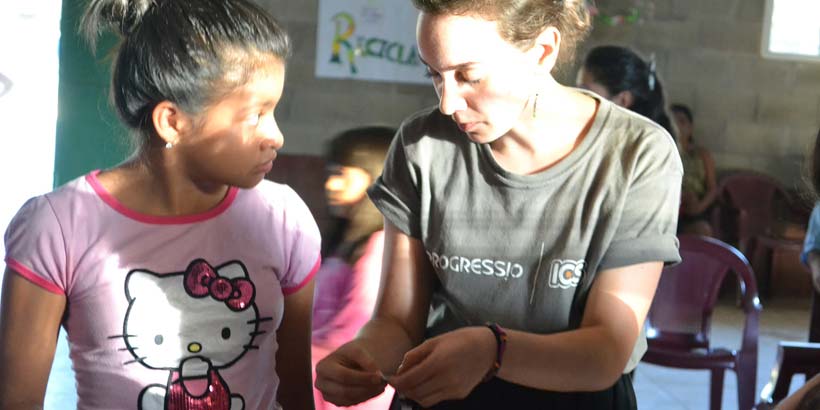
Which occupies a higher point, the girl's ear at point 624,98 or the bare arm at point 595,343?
the girl's ear at point 624,98

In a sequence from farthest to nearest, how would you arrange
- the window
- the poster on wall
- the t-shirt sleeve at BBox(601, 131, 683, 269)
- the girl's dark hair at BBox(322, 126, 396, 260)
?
the window → the poster on wall → the girl's dark hair at BBox(322, 126, 396, 260) → the t-shirt sleeve at BBox(601, 131, 683, 269)

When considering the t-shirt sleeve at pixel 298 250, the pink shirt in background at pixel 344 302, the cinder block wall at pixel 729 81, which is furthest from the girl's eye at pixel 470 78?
the cinder block wall at pixel 729 81

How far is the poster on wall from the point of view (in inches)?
240

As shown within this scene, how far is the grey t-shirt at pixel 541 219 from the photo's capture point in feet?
4.61

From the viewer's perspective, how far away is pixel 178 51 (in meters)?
1.42

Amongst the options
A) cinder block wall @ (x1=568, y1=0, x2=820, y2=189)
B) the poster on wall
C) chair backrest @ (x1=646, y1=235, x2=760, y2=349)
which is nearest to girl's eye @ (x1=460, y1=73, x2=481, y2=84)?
chair backrest @ (x1=646, y1=235, x2=760, y2=349)

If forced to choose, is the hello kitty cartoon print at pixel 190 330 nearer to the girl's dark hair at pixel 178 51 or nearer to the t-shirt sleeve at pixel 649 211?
the girl's dark hair at pixel 178 51

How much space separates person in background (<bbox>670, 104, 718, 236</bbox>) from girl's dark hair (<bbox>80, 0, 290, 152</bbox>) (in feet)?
16.7

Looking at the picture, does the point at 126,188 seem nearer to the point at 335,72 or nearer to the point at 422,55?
the point at 422,55

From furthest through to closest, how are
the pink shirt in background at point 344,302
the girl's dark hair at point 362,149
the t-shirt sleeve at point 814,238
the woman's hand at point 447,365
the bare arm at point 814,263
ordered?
the t-shirt sleeve at point 814,238 < the bare arm at point 814,263 < the girl's dark hair at point 362,149 < the pink shirt in background at point 344,302 < the woman's hand at point 447,365

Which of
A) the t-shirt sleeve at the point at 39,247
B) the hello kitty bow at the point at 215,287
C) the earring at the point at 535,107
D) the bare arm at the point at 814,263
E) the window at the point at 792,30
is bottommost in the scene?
the bare arm at the point at 814,263

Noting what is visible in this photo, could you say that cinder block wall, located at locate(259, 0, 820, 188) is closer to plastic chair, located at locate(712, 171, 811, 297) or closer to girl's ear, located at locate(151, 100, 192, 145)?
plastic chair, located at locate(712, 171, 811, 297)

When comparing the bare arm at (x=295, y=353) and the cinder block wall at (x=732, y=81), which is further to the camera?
the cinder block wall at (x=732, y=81)

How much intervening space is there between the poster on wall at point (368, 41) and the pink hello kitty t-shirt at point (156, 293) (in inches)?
186
